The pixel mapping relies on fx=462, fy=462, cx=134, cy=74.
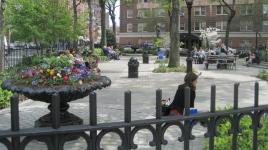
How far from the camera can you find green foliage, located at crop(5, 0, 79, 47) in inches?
998

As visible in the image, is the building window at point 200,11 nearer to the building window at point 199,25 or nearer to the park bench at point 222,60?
the building window at point 199,25

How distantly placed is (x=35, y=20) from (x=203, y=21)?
58.1 m

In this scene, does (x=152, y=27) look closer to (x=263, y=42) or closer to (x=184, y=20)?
(x=184, y=20)

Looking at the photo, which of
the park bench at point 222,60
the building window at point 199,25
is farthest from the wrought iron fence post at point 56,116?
the building window at point 199,25

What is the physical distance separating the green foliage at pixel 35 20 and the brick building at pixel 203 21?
38716mm

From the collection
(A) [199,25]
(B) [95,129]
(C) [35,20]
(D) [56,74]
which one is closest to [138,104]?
(D) [56,74]

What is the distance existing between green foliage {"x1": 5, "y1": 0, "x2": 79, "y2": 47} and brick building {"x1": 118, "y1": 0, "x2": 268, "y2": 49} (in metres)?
38.7

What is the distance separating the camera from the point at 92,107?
8.95 ft

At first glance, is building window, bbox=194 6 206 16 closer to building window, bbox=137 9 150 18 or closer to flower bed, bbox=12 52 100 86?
building window, bbox=137 9 150 18

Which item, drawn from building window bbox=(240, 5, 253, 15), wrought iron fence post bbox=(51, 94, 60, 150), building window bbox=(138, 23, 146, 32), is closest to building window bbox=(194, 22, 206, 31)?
building window bbox=(240, 5, 253, 15)

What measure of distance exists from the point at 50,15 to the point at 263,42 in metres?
53.0

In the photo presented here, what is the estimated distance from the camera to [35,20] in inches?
1023

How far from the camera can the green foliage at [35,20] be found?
83.1ft

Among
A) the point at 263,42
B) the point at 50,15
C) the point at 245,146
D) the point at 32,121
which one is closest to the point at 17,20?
the point at 50,15
